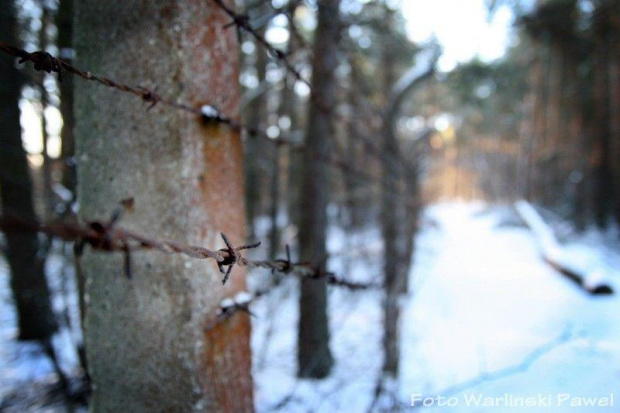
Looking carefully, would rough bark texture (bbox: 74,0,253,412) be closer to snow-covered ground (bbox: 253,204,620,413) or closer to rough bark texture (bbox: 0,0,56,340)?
snow-covered ground (bbox: 253,204,620,413)

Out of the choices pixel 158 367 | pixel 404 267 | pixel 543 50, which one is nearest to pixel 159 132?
pixel 158 367

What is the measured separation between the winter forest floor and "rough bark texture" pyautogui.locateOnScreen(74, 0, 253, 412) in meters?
1.53

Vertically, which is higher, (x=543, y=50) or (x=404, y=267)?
(x=543, y=50)

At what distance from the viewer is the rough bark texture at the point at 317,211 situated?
4598 millimetres

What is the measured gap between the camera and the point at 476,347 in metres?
4.58

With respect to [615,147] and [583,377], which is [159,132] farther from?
[615,147]

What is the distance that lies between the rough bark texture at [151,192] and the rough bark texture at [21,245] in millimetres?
4672

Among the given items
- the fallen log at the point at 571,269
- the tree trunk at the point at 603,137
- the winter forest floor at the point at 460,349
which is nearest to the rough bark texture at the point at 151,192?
the winter forest floor at the point at 460,349

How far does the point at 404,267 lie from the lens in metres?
5.07

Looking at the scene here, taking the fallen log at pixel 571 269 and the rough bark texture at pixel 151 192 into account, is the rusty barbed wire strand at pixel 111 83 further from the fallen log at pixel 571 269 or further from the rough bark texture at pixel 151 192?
the fallen log at pixel 571 269

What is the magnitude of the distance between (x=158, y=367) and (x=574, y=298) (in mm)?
5357

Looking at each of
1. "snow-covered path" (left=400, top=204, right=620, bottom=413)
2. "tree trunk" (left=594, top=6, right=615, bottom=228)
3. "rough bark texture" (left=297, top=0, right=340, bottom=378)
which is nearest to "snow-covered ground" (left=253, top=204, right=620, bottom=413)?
"snow-covered path" (left=400, top=204, right=620, bottom=413)

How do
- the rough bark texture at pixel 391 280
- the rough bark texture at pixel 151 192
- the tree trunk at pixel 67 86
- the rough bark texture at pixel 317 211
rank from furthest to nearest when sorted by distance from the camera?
1. the rough bark texture at pixel 317 211
2. the rough bark texture at pixel 391 280
3. the tree trunk at pixel 67 86
4. the rough bark texture at pixel 151 192

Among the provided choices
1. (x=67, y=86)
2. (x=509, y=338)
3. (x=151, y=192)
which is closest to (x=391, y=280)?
(x=509, y=338)
